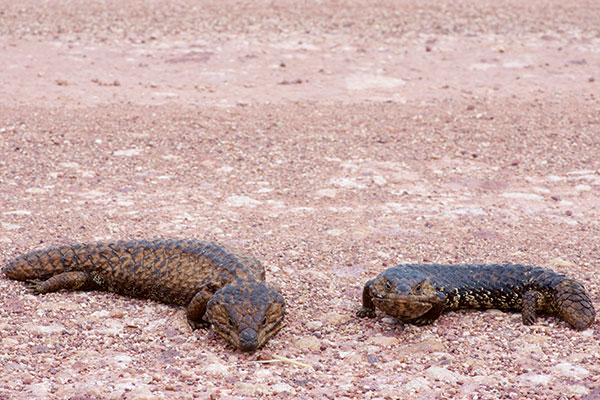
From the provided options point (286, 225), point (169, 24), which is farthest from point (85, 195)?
point (169, 24)

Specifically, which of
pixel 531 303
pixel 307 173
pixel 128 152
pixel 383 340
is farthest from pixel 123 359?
pixel 128 152

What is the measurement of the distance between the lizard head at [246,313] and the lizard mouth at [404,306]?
0.72 meters

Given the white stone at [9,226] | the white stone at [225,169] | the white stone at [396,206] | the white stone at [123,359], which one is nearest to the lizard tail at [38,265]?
the white stone at [9,226]

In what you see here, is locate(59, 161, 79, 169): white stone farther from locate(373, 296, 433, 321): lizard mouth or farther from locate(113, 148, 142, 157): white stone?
locate(373, 296, 433, 321): lizard mouth

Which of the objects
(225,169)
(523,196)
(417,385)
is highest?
(417,385)

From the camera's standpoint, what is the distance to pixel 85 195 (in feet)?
27.1

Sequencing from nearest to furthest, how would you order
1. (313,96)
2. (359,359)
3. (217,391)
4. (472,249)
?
(217,391), (359,359), (472,249), (313,96)

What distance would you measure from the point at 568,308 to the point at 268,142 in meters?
5.24

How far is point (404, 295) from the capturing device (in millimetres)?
5484

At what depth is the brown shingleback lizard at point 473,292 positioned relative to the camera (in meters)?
5.55

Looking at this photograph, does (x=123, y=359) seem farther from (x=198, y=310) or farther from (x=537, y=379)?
(x=537, y=379)

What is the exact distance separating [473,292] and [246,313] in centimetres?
181

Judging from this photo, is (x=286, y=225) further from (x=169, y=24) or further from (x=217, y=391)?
(x=169, y=24)

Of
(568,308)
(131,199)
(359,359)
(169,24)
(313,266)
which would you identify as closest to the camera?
(359,359)
